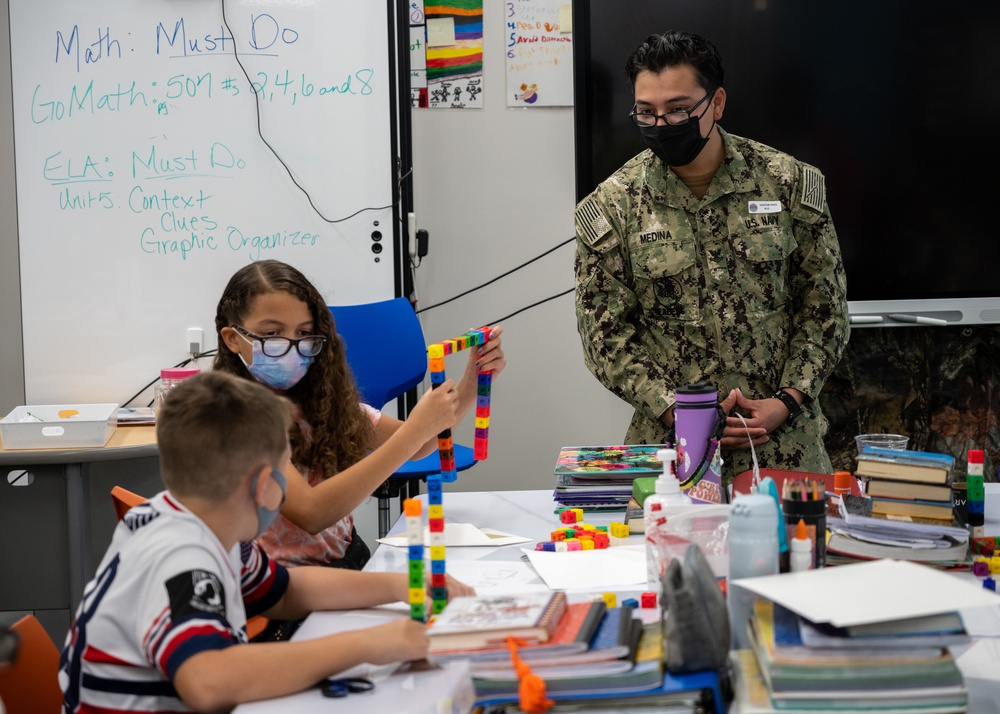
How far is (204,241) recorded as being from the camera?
3232 millimetres

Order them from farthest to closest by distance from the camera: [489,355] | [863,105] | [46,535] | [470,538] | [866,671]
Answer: [863,105] < [46,535] < [489,355] < [470,538] < [866,671]

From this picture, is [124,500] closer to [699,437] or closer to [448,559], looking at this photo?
[448,559]

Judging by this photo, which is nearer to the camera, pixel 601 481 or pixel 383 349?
pixel 601 481

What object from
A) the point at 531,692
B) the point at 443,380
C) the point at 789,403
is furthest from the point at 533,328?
the point at 531,692

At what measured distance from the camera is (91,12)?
3162mm

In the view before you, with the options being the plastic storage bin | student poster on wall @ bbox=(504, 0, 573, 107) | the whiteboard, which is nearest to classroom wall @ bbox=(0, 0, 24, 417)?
the whiteboard

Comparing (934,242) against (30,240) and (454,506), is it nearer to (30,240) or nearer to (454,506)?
(454,506)

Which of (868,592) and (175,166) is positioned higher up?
(175,166)

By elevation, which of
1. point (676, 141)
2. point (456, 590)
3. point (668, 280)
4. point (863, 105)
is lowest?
point (456, 590)

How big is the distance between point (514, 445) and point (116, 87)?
186 cm

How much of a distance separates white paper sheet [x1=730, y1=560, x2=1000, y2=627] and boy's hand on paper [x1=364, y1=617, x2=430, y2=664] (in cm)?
36

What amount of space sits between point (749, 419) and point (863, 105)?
4.93ft

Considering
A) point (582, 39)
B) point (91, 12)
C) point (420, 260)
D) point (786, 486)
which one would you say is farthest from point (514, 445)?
point (786, 486)

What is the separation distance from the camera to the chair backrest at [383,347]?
9.76ft
